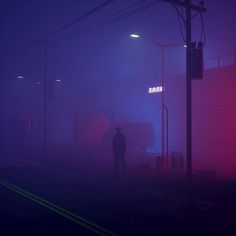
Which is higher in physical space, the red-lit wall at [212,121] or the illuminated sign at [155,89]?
the illuminated sign at [155,89]

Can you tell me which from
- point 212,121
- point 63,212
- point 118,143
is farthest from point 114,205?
point 212,121

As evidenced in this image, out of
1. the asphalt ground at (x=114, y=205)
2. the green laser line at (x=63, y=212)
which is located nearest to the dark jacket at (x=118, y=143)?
the asphalt ground at (x=114, y=205)

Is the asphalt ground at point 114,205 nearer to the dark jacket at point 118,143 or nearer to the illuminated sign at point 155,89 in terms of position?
the dark jacket at point 118,143

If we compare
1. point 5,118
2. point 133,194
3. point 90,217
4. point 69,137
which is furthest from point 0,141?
point 90,217

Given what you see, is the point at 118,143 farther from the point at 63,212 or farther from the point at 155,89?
the point at 155,89

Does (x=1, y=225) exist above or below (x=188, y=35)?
below

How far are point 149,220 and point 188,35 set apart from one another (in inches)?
248

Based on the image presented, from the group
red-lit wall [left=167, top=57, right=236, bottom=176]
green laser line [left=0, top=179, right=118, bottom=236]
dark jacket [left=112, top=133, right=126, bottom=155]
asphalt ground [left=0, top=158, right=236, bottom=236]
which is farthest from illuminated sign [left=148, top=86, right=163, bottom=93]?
green laser line [left=0, top=179, right=118, bottom=236]

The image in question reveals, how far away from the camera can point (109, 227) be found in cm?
934

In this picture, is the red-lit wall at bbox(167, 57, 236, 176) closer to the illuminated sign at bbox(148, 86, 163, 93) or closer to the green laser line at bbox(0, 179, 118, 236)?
the illuminated sign at bbox(148, 86, 163, 93)

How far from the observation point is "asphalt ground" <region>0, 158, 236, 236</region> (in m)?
9.30

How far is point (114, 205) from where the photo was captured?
12062mm

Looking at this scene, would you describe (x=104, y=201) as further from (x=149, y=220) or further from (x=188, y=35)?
(x=188, y=35)

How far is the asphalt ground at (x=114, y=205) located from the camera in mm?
9297
